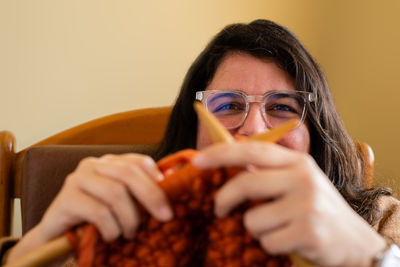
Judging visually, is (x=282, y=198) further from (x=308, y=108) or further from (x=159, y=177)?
(x=308, y=108)

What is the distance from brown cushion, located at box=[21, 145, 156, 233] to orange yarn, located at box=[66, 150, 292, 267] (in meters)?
0.56

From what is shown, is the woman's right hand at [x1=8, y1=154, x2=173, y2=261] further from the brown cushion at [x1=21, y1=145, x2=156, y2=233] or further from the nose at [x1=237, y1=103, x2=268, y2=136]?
the brown cushion at [x1=21, y1=145, x2=156, y2=233]

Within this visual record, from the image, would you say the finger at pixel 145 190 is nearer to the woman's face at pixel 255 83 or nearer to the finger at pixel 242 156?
the finger at pixel 242 156

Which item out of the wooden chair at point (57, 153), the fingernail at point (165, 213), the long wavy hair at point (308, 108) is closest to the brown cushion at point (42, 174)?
the wooden chair at point (57, 153)

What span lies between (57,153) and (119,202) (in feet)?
1.99

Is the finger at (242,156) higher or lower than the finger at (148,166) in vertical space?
higher

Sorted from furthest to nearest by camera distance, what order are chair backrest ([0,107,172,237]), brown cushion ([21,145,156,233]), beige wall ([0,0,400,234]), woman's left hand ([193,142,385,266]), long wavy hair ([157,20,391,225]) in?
beige wall ([0,0,400,234]) → chair backrest ([0,107,172,237]) → brown cushion ([21,145,156,233]) → long wavy hair ([157,20,391,225]) → woman's left hand ([193,142,385,266])

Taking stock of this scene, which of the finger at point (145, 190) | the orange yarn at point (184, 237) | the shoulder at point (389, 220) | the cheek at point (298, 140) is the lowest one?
the shoulder at point (389, 220)

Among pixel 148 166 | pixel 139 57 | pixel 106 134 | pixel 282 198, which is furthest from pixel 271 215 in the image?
pixel 139 57

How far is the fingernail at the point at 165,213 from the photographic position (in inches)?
13.4

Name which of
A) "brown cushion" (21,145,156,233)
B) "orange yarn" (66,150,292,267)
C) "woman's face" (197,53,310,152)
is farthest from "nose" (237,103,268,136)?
"brown cushion" (21,145,156,233)

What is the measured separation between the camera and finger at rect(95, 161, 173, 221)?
33 centimetres

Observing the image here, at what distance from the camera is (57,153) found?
89cm

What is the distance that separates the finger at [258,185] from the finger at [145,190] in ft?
0.19
